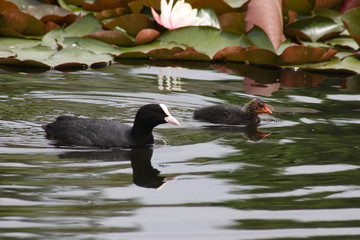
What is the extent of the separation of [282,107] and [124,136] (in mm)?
2390

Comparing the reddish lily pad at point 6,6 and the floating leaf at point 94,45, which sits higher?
the reddish lily pad at point 6,6

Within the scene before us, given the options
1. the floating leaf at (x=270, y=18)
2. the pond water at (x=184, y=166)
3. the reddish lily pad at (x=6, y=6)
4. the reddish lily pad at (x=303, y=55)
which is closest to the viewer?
the pond water at (x=184, y=166)

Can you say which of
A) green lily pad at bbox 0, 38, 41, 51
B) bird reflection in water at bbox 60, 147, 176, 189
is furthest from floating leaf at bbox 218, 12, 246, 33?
bird reflection in water at bbox 60, 147, 176, 189

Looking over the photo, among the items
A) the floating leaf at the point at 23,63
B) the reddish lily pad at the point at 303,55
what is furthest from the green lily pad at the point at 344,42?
the floating leaf at the point at 23,63

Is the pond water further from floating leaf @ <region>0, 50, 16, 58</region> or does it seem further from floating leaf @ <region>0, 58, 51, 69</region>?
floating leaf @ <region>0, 50, 16, 58</region>

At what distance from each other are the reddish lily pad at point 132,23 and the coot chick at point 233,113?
11.3ft

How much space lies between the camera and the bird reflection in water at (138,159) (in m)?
5.23

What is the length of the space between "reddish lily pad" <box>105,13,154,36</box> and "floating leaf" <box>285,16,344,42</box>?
7.40 ft

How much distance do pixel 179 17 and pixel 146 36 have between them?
59 cm

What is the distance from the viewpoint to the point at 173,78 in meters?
9.56

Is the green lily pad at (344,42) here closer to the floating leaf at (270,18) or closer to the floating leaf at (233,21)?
the floating leaf at (270,18)

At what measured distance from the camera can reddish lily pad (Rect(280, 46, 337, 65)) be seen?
9805mm

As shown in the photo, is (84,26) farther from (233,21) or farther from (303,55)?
(303,55)

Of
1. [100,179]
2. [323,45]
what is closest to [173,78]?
[323,45]
